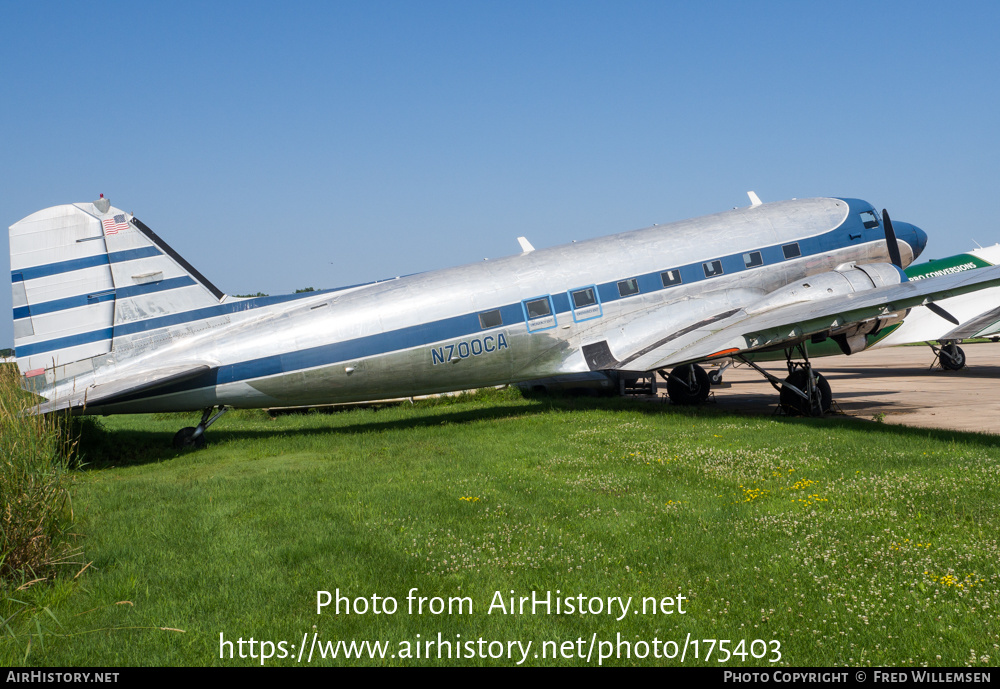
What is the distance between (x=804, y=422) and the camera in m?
15.3

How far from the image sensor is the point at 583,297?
16.9m

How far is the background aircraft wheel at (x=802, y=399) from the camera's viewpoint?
55.5ft

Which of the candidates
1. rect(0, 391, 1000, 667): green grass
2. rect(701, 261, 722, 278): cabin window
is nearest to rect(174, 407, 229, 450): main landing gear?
rect(0, 391, 1000, 667): green grass

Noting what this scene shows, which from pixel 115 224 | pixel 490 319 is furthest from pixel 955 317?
pixel 115 224

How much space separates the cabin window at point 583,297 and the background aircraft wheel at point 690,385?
5100mm

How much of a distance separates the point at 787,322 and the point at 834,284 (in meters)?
2.93

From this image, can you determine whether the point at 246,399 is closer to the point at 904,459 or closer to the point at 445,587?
the point at 445,587

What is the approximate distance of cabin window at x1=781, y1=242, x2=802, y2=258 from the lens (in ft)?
59.0

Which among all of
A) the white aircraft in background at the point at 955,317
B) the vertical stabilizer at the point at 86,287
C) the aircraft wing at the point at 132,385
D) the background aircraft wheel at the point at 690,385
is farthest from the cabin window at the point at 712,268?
the aircraft wing at the point at 132,385

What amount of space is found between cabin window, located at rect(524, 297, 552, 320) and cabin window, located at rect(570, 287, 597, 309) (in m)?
0.70

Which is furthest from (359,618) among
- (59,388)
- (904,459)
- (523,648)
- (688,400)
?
(688,400)

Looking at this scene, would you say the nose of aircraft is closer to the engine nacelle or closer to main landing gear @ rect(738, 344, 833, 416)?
the engine nacelle

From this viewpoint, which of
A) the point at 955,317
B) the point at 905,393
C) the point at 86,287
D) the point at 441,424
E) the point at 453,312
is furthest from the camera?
the point at 955,317

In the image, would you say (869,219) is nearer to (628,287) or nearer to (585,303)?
(628,287)
